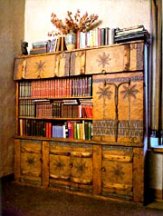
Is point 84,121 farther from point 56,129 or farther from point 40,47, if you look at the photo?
point 40,47

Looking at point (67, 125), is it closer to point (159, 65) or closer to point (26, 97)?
point (26, 97)

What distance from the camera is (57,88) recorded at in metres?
3.38

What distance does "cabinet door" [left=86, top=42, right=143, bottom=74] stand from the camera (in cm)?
287

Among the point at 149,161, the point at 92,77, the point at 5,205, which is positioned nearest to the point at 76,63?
the point at 92,77

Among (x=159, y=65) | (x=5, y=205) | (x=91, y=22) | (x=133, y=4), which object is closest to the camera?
(x=5, y=205)

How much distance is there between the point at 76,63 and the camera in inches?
127

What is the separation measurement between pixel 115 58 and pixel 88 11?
3.18ft

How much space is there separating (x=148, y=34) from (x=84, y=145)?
1.51m

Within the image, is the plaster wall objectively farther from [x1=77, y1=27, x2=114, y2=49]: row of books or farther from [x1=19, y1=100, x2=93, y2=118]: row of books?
[x1=77, y1=27, x2=114, y2=49]: row of books

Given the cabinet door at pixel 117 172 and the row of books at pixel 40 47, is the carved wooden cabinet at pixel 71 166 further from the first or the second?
the row of books at pixel 40 47

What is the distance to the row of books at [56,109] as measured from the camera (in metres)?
3.20

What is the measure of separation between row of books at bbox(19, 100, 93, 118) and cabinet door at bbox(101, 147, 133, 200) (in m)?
0.54

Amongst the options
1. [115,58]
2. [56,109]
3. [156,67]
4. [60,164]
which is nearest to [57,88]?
[56,109]

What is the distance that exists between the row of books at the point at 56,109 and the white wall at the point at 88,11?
1041mm
